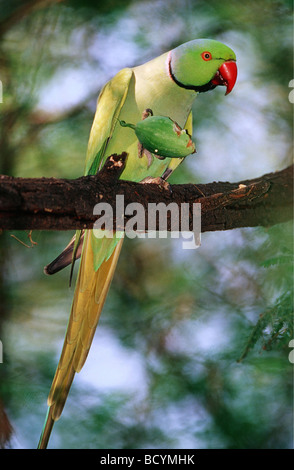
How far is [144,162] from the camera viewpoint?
32.8 inches

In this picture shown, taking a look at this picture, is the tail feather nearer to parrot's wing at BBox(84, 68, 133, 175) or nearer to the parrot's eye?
parrot's wing at BBox(84, 68, 133, 175)

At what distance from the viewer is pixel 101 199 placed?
2.10 feet

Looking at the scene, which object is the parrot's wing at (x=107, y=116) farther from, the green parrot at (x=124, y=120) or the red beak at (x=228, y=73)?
the red beak at (x=228, y=73)

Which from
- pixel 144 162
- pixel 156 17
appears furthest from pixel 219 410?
pixel 156 17

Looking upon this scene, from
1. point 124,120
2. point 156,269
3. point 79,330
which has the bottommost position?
point 79,330

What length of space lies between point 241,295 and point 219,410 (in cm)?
25

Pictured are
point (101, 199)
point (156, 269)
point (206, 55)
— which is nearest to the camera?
point (101, 199)

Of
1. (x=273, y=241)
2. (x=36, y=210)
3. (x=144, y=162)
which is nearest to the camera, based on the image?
(x=36, y=210)

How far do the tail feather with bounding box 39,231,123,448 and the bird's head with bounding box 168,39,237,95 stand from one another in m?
0.33

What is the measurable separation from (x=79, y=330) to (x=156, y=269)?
0.26m

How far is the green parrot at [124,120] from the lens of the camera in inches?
31.1

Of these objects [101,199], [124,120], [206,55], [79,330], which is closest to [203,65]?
[206,55]

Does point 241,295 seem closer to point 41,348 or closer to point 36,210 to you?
point 41,348

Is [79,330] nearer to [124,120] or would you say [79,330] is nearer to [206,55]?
[124,120]
